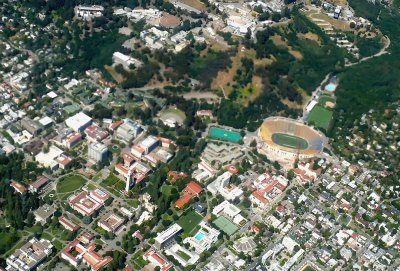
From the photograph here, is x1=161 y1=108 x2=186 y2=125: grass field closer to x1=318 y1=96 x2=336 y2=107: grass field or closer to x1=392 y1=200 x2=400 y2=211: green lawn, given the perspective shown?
x1=318 y1=96 x2=336 y2=107: grass field

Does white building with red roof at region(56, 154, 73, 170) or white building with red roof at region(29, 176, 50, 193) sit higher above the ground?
white building with red roof at region(56, 154, 73, 170)

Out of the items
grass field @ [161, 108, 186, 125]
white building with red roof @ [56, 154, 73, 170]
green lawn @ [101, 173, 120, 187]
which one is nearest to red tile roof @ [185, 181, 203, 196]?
green lawn @ [101, 173, 120, 187]

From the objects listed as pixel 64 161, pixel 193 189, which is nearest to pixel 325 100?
pixel 193 189

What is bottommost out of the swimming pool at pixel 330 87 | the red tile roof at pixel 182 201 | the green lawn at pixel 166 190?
the green lawn at pixel 166 190

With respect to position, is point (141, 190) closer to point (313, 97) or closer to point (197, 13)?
point (313, 97)

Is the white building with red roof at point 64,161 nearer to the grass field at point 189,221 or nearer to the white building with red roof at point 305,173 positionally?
the grass field at point 189,221

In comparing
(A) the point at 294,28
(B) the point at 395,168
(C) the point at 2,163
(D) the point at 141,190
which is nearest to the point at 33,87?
(C) the point at 2,163

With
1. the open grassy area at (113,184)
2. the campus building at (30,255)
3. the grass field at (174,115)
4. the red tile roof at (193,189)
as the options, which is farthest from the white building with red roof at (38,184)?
the grass field at (174,115)
